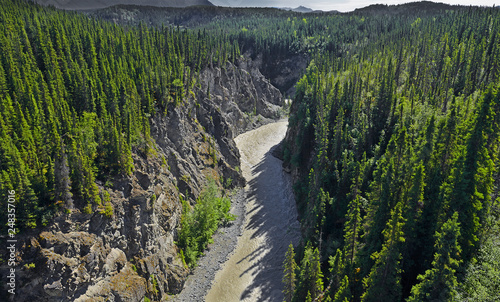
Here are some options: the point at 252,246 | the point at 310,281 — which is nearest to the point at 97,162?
the point at 252,246

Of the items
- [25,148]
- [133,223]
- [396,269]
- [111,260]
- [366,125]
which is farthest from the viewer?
[366,125]

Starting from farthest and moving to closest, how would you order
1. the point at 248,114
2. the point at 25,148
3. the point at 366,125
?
the point at 248,114 → the point at 366,125 → the point at 25,148

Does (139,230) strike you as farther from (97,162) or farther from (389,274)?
(389,274)

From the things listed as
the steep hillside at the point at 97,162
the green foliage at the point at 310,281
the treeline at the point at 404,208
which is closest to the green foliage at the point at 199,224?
the steep hillside at the point at 97,162

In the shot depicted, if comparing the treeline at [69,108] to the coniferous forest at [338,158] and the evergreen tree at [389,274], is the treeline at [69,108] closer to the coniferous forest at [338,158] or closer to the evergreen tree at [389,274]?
the coniferous forest at [338,158]

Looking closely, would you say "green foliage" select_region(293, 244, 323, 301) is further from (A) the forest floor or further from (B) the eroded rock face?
(B) the eroded rock face

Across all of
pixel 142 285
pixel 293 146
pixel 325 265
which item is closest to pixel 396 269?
pixel 325 265

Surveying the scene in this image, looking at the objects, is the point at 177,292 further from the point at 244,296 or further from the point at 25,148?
the point at 25,148

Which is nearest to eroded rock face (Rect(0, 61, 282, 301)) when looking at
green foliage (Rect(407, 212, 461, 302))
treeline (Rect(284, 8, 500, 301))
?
treeline (Rect(284, 8, 500, 301))
